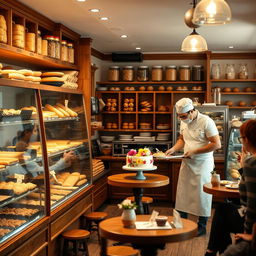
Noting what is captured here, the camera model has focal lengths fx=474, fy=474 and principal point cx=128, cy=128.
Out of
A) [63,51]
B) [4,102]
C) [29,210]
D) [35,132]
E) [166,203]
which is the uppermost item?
[63,51]

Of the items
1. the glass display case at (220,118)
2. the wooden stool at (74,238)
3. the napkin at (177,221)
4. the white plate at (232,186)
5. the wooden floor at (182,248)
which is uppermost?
the glass display case at (220,118)

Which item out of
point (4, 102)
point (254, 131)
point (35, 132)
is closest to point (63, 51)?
point (35, 132)

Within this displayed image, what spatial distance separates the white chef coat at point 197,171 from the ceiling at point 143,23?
136 centimetres

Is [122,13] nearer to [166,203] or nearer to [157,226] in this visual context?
[157,226]

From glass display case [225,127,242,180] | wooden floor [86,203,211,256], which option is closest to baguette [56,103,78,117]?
wooden floor [86,203,211,256]

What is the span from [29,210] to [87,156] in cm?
213

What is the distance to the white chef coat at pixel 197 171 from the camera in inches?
238

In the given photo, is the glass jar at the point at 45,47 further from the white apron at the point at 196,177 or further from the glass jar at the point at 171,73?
the glass jar at the point at 171,73

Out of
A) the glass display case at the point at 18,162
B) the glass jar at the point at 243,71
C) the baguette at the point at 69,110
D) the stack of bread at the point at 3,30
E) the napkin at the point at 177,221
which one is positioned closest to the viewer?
the napkin at the point at 177,221

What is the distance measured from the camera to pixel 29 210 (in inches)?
175

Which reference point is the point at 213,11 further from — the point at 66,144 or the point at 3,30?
the point at 66,144

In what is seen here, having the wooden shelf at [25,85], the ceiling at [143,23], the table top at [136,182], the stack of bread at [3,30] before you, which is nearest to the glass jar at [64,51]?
the ceiling at [143,23]

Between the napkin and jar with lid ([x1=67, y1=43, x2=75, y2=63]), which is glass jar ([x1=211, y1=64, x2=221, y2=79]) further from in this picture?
the napkin

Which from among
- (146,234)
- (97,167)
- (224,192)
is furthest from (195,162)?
(146,234)
